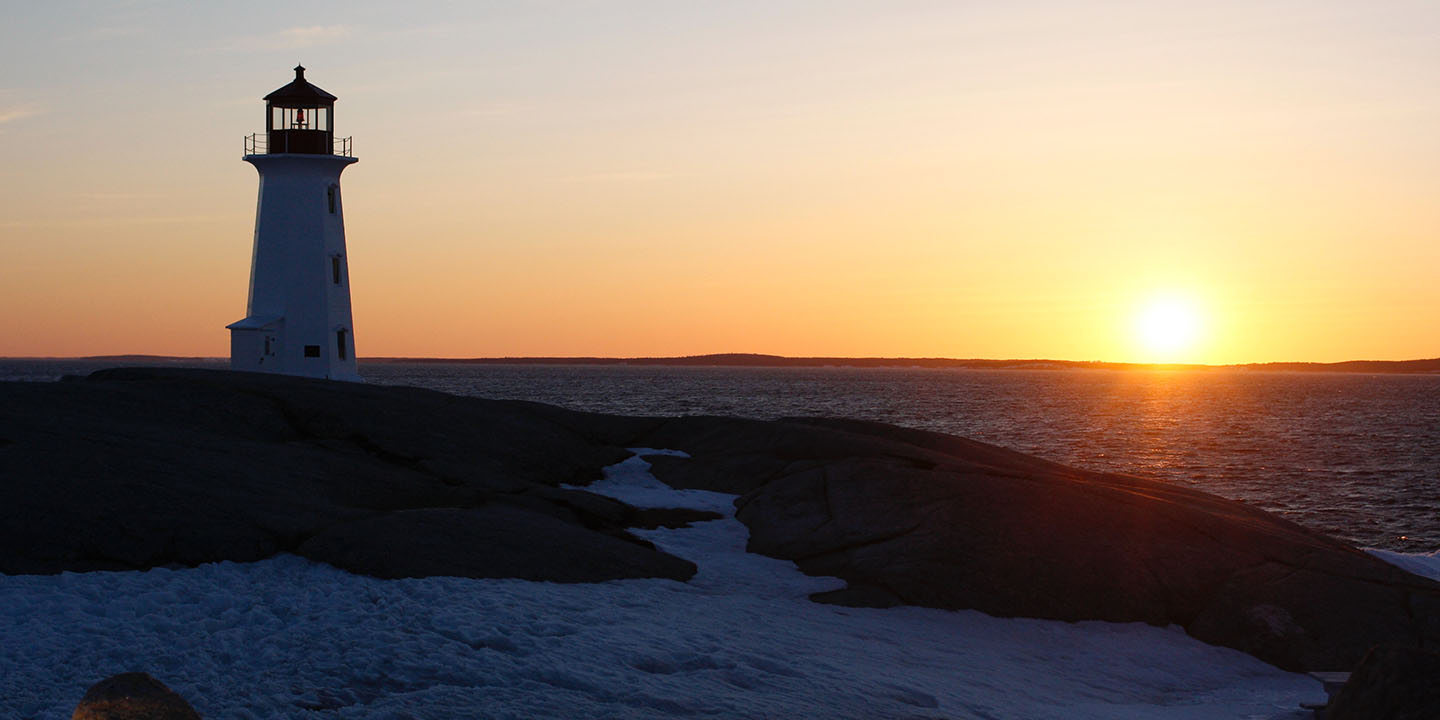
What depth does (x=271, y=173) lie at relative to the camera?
138ft

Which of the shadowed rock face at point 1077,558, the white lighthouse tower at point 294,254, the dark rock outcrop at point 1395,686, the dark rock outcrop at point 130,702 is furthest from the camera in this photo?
the white lighthouse tower at point 294,254

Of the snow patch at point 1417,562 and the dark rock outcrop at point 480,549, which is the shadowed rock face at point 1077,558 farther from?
the dark rock outcrop at point 480,549

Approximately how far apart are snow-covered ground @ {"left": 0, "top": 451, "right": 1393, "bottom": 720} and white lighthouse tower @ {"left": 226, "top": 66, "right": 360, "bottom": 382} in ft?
94.7

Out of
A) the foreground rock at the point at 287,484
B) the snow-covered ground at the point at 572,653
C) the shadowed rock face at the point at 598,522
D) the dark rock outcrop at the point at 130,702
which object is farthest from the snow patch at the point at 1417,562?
the dark rock outcrop at the point at 130,702

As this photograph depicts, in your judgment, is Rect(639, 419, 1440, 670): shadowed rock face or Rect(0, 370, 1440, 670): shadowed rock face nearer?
Rect(0, 370, 1440, 670): shadowed rock face

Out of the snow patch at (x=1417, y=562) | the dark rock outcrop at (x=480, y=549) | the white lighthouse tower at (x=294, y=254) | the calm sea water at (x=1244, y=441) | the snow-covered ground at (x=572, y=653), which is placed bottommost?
the calm sea water at (x=1244, y=441)

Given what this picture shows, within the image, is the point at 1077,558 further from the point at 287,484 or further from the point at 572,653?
the point at 287,484

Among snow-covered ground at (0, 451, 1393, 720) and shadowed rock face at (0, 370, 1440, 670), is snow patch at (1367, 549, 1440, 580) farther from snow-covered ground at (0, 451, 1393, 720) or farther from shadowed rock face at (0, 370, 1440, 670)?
snow-covered ground at (0, 451, 1393, 720)

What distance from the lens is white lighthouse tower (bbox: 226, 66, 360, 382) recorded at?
41812mm

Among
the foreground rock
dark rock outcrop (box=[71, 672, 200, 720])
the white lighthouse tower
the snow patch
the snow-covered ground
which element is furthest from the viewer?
the white lighthouse tower

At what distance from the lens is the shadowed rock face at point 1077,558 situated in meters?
16.2

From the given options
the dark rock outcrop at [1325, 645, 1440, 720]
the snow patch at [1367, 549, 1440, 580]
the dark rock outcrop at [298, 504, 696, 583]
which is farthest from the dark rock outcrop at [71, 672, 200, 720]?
the snow patch at [1367, 549, 1440, 580]

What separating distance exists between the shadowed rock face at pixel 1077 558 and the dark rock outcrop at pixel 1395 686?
530 cm

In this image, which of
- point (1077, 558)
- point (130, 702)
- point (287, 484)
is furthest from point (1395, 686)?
point (287, 484)
